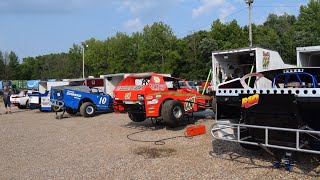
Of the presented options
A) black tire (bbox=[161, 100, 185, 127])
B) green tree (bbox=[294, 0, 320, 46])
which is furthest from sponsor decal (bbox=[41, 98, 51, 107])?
green tree (bbox=[294, 0, 320, 46])

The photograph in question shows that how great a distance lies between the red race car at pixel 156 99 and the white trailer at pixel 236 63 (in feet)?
6.25

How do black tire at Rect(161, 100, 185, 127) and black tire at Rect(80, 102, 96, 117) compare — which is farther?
black tire at Rect(80, 102, 96, 117)

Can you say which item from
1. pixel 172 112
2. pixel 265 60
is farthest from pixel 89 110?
pixel 265 60

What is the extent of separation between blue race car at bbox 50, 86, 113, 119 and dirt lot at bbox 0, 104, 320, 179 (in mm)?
5840

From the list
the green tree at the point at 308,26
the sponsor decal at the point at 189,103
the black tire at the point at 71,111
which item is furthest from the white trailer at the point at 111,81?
the green tree at the point at 308,26

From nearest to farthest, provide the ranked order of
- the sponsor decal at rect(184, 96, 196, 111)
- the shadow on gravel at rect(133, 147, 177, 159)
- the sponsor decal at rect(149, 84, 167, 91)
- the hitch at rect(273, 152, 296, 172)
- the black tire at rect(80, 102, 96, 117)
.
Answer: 1. the hitch at rect(273, 152, 296, 172)
2. the shadow on gravel at rect(133, 147, 177, 159)
3. the sponsor decal at rect(149, 84, 167, 91)
4. the sponsor decal at rect(184, 96, 196, 111)
5. the black tire at rect(80, 102, 96, 117)

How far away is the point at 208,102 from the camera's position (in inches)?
510

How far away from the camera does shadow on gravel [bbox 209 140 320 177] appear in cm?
596

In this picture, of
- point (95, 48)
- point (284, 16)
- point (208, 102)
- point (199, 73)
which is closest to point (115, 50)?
point (95, 48)

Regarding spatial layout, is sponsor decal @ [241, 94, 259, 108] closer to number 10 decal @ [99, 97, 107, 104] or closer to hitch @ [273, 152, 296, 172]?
hitch @ [273, 152, 296, 172]

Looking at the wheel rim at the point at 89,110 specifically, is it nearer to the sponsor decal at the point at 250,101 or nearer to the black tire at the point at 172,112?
the black tire at the point at 172,112

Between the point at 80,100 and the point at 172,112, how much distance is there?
25.4ft

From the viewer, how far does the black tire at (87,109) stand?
1667 centimetres

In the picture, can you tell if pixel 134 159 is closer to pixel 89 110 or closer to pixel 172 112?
pixel 172 112
